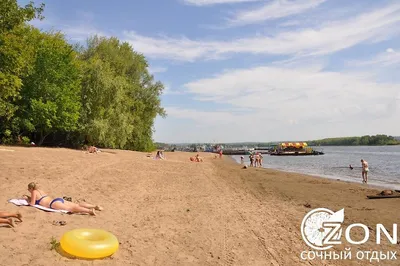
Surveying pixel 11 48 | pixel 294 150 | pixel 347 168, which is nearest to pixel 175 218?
pixel 11 48

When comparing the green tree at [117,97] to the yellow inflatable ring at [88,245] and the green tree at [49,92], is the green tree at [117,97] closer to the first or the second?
the green tree at [49,92]

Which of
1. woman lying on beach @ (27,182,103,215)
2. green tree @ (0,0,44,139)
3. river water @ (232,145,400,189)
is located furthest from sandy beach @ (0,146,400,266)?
river water @ (232,145,400,189)

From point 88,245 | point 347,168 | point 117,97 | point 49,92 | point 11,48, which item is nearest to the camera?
point 88,245

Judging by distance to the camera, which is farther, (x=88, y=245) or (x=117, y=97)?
(x=117, y=97)

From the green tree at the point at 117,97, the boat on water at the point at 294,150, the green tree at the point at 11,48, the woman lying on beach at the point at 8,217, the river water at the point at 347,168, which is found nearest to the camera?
the woman lying on beach at the point at 8,217

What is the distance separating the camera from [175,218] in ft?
33.2

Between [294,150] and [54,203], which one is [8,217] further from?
[294,150]

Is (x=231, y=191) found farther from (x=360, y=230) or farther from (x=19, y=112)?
(x=19, y=112)

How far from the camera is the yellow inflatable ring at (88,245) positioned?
6141mm

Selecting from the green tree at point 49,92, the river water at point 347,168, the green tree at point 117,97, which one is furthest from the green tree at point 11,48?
the river water at point 347,168

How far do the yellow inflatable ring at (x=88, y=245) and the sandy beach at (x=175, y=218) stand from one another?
0.50 feet

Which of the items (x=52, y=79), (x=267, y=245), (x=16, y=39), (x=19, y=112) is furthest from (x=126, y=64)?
(x=267, y=245)

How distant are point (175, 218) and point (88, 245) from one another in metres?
4.13

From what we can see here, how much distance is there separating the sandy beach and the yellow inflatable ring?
0.15 m
